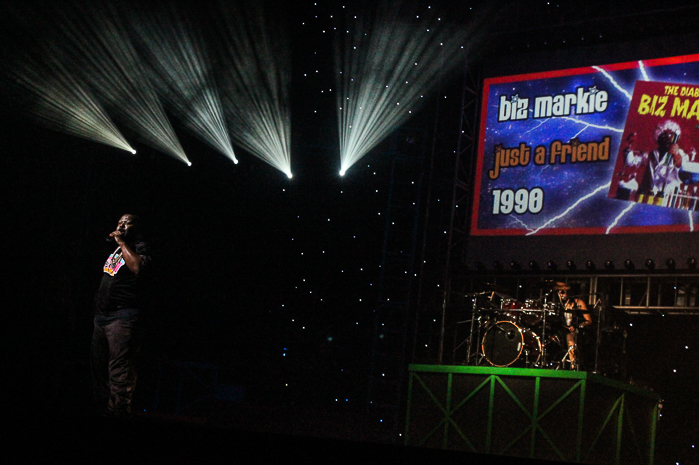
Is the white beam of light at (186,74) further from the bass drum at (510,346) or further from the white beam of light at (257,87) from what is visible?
the bass drum at (510,346)

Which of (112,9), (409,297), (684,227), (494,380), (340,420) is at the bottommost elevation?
(340,420)

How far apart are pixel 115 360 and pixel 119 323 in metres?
0.24

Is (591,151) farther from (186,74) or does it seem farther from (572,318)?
(186,74)

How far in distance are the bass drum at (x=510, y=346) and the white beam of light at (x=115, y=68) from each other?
439 cm

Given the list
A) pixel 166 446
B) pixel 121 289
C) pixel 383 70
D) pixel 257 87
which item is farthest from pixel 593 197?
pixel 166 446

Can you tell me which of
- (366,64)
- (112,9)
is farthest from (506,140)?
(112,9)

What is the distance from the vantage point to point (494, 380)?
796 centimetres

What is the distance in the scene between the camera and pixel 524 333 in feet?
27.3

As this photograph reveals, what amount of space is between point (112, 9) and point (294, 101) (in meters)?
2.58

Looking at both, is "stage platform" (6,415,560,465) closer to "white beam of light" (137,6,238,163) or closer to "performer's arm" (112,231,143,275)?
"performer's arm" (112,231,143,275)

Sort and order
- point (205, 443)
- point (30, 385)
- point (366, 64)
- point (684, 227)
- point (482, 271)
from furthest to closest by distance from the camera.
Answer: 1. point (366, 64)
2. point (482, 271)
3. point (684, 227)
4. point (30, 385)
5. point (205, 443)

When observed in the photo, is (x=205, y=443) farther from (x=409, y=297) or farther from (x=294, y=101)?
(x=294, y=101)

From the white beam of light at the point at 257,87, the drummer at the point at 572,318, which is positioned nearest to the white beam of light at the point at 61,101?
the white beam of light at the point at 257,87

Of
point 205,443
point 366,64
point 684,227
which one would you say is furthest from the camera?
point 366,64
